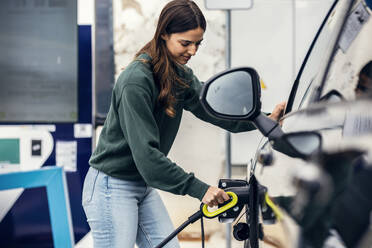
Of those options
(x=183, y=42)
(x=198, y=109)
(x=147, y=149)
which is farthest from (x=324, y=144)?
(x=198, y=109)

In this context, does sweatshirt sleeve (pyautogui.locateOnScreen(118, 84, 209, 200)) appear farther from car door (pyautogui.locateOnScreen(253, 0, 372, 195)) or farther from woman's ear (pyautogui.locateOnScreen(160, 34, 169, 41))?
car door (pyautogui.locateOnScreen(253, 0, 372, 195))

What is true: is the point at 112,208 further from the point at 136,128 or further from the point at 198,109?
the point at 198,109

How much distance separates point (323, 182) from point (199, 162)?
403 centimetres

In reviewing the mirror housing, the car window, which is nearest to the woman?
the car window

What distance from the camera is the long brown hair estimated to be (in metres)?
2.17

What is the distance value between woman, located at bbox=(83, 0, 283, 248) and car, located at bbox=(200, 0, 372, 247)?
0.61m

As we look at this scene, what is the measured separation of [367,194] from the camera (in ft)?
2.68

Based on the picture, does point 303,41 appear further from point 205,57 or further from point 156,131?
point 156,131

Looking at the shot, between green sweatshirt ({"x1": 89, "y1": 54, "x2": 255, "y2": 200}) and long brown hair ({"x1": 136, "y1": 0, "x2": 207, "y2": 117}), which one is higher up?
long brown hair ({"x1": 136, "y1": 0, "x2": 207, "y2": 117})

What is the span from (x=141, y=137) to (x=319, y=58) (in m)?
0.79

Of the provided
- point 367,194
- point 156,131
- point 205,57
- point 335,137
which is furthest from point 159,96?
point 205,57

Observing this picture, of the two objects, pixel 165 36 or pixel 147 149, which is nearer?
pixel 147 149

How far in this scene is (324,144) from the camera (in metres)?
0.96

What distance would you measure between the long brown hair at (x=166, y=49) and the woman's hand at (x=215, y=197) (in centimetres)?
55
